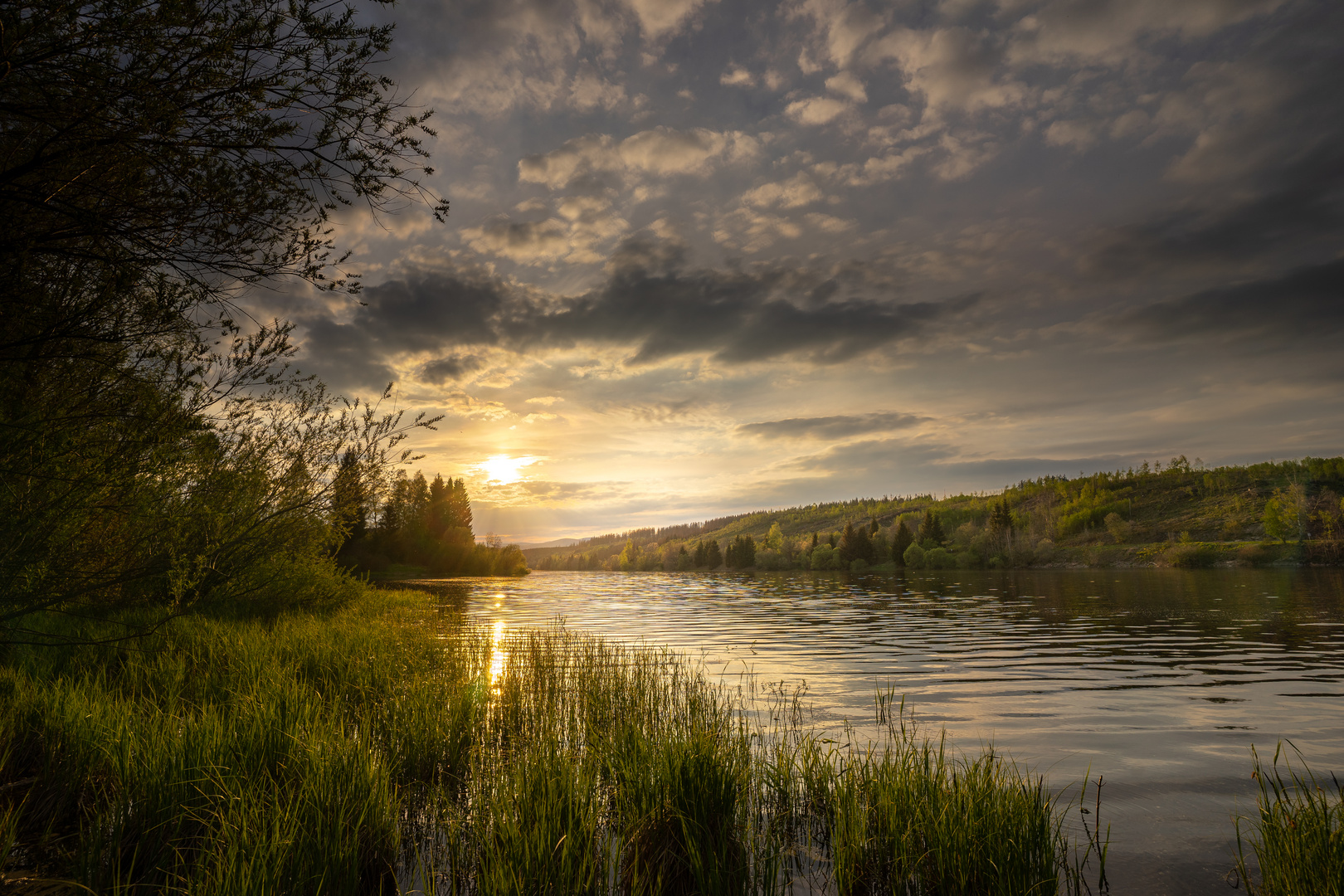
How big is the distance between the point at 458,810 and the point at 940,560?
499 ft

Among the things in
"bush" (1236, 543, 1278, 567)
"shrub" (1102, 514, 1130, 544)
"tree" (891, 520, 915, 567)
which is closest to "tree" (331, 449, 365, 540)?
"tree" (891, 520, 915, 567)

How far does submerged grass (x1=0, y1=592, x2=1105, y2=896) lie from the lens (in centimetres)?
501

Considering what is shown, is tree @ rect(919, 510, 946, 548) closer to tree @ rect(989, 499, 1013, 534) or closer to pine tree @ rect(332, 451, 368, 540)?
tree @ rect(989, 499, 1013, 534)

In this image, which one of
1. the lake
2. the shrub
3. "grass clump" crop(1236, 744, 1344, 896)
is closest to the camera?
"grass clump" crop(1236, 744, 1344, 896)

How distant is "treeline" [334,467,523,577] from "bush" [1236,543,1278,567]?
144355mm

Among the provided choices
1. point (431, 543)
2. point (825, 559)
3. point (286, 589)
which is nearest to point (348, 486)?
point (286, 589)

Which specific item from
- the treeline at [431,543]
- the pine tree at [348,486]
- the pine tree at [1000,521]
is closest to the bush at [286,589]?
the pine tree at [348,486]

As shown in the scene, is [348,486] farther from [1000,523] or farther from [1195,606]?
[1000,523]

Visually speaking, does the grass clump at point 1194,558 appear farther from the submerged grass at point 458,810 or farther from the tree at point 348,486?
the tree at point 348,486

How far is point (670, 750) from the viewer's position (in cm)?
679

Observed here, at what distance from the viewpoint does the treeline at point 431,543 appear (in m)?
91.4

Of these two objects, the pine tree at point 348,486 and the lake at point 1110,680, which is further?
the pine tree at point 348,486

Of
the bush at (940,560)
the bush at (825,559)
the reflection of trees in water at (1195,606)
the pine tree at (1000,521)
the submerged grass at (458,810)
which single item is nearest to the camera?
the submerged grass at (458,810)

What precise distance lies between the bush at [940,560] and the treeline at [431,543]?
9400cm
